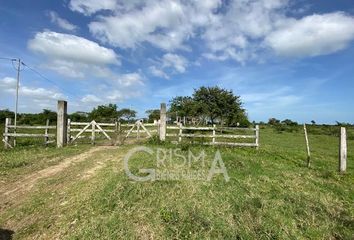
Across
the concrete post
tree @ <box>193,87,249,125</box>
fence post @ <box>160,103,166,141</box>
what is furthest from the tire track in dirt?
tree @ <box>193,87,249,125</box>

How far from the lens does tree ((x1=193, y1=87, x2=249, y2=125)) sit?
173ft

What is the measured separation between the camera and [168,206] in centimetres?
744

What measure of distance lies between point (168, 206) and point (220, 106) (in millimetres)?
46641

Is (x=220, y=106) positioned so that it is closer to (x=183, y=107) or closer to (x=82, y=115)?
(x=183, y=107)

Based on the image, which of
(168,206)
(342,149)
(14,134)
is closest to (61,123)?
(14,134)

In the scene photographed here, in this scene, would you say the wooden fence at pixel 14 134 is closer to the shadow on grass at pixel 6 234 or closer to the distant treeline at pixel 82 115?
the shadow on grass at pixel 6 234

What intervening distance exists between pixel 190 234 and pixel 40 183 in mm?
4900

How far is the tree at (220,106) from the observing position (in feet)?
173

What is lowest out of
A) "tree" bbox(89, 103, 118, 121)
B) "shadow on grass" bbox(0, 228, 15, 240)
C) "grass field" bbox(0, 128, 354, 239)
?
"shadow on grass" bbox(0, 228, 15, 240)

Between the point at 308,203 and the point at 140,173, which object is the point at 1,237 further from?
the point at 308,203

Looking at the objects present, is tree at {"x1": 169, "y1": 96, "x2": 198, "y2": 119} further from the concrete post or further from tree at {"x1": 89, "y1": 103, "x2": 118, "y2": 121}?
the concrete post

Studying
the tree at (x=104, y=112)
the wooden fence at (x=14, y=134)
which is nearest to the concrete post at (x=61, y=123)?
the wooden fence at (x=14, y=134)

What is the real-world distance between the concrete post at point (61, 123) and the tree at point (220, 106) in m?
36.5

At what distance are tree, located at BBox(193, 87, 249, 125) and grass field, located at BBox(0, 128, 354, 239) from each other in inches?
1657
